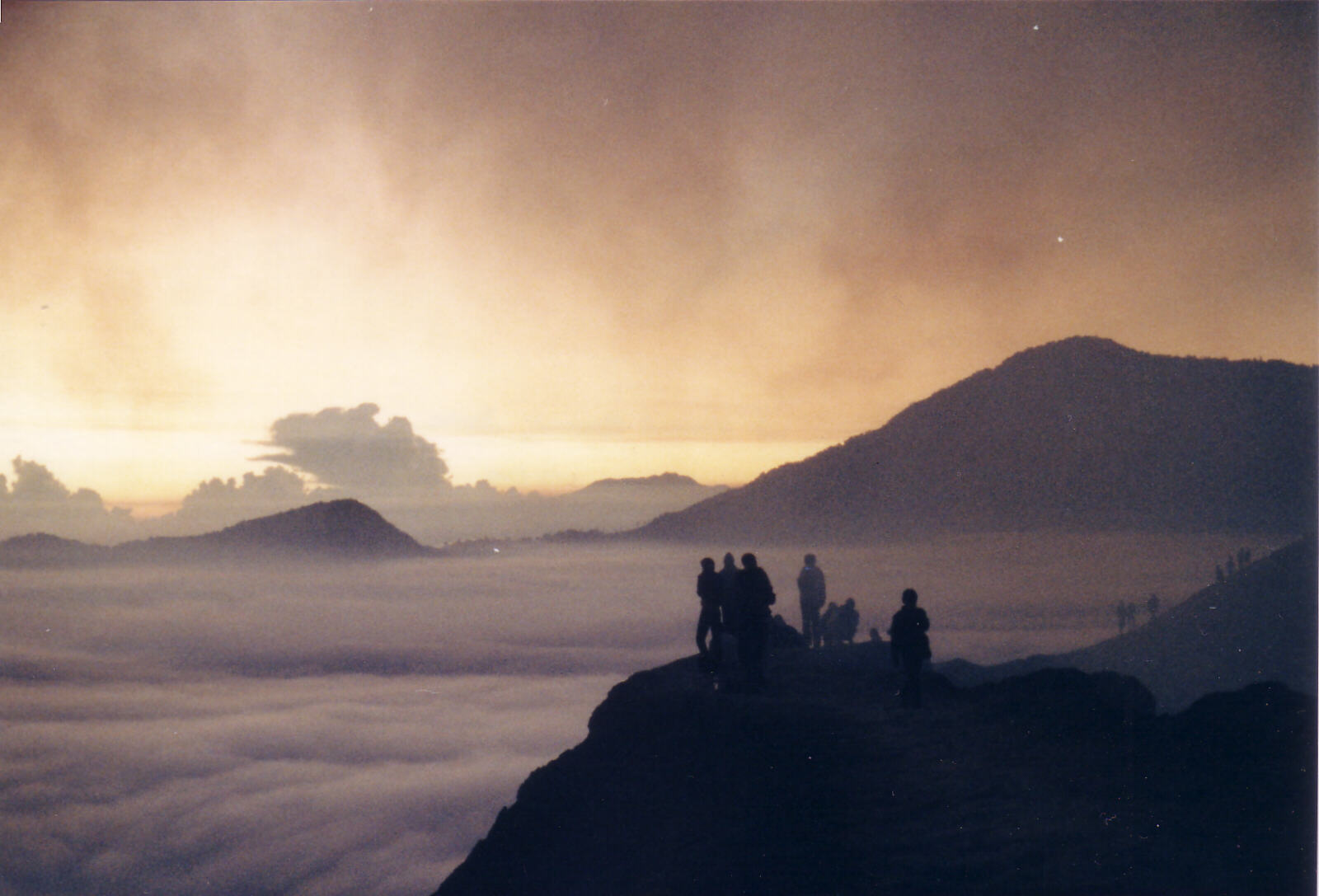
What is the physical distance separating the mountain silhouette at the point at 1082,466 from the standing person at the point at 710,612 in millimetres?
9154

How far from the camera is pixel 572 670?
391 feet

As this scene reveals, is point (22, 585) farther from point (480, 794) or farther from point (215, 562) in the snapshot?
point (215, 562)

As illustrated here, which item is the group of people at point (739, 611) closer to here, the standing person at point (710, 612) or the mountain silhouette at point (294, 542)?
the standing person at point (710, 612)

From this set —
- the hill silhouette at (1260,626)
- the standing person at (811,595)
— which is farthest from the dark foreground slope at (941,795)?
the standing person at (811,595)

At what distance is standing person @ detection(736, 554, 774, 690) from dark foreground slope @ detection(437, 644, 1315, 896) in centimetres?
55

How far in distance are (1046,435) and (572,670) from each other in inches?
3634

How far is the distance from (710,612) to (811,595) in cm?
465

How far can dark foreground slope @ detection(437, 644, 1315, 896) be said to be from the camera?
18.3 feet

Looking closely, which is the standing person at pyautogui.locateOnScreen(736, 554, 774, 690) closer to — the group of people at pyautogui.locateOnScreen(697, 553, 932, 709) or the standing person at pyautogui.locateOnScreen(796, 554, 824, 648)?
the group of people at pyautogui.locateOnScreen(697, 553, 932, 709)

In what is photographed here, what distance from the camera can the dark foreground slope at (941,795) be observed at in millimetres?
5586

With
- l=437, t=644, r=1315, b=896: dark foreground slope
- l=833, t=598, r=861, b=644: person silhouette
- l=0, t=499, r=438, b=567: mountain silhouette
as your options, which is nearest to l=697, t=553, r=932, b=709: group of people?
l=437, t=644, r=1315, b=896: dark foreground slope

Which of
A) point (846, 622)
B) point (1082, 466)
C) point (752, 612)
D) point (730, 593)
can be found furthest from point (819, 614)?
point (1082, 466)

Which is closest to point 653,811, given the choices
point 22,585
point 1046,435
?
point 22,585

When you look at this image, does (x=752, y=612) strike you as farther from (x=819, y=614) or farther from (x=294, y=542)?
(x=294, y=542)
